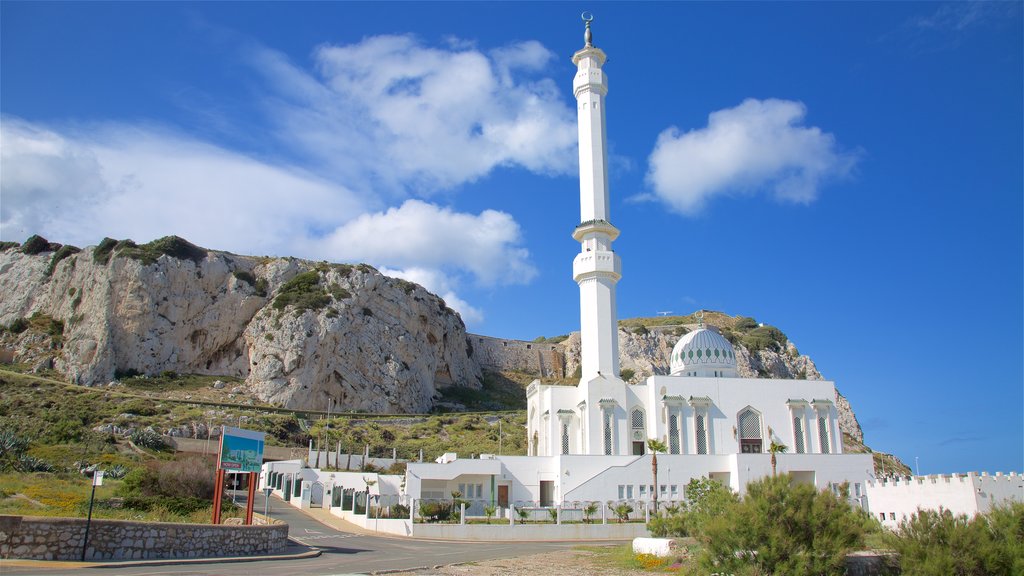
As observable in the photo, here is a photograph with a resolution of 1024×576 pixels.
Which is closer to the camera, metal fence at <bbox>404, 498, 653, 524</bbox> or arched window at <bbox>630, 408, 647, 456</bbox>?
metal fence at <bbox>404, 498, 653, 524</bbox>

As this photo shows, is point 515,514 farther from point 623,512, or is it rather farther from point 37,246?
point 37,246

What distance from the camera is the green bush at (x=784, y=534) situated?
48.3 ft

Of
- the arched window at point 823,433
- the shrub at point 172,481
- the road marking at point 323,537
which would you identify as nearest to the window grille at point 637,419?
the arched window at point 823,433

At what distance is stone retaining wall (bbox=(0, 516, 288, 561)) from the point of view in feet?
49.3

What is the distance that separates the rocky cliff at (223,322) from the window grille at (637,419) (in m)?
39.3

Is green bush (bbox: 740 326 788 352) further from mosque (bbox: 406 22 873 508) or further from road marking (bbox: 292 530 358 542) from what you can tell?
road marking (bbox: 292 530 358 542)

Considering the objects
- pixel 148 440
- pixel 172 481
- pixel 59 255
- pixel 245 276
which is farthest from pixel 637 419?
pixel 59 255

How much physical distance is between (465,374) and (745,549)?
8078 centimetres

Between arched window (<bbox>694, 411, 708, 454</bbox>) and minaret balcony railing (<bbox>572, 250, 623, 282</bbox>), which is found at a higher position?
minaret balcony railing (<bbox>572, 250, 623, 282</bbox>)

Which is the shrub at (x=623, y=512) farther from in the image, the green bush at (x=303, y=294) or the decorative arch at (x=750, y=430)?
the green bush at (x=303, y=294)

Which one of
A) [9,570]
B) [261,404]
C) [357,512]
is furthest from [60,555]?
[261,404]

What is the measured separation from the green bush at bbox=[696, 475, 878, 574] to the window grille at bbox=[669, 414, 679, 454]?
90.8 feet

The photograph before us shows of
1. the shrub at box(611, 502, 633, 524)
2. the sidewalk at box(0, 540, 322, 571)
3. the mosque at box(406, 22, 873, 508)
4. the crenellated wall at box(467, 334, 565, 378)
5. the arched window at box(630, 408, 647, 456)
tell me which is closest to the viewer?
the sidewalk at box(0, 540, 322, 571)

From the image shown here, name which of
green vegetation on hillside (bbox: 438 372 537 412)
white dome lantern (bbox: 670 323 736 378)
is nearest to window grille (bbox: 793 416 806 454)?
white dome lantern (bbox: 670 323 736 378)
